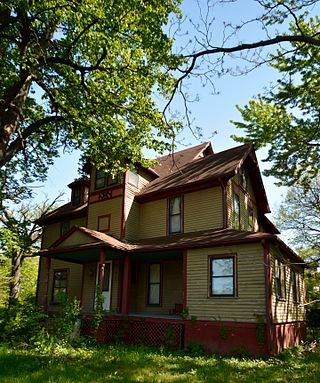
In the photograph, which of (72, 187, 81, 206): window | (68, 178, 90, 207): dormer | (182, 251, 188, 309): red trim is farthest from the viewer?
(72, 187, 81, 206): window

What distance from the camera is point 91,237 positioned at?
15.0 m

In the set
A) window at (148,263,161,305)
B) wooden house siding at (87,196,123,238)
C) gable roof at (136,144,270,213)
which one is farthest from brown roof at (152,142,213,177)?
window at (148,263,161,305)

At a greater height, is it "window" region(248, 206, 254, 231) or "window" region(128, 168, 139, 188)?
"window" region(128, 168, 139, 188)

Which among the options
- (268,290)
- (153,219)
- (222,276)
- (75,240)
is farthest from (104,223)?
(268,290)

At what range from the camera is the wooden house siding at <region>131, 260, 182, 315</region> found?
15.4 m

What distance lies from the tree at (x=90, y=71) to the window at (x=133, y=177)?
2.59 m

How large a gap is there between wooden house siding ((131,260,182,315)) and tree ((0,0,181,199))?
5.34 metres

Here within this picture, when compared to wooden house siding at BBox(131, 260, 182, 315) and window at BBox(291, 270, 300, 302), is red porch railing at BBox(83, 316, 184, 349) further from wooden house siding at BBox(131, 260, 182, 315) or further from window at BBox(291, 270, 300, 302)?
window at BBox(291, 270, 300, 302)

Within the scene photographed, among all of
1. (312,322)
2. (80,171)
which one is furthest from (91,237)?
(312,322)

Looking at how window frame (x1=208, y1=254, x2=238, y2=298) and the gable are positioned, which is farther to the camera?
the gable

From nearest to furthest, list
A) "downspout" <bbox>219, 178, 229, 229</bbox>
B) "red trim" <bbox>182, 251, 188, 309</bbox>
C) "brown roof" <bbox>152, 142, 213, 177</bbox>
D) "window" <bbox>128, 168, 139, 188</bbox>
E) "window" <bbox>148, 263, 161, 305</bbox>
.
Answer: "red trim" <bbox>182, 251, 188, 309</bbox> → "downspout" <bbox>219, 178, 229, 229</bbox> → "window" <bbox>148, 263, 161, 305</bbox> → "window" <bbox>128, 168, 139, 188</bbox> → "brown roof" <bbox>152, 142, 213, 177</bbox>

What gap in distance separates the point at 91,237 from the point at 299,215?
15149 millimetres

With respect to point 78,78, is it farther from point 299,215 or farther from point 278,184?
point 299,215

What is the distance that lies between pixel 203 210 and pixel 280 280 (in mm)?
4229
